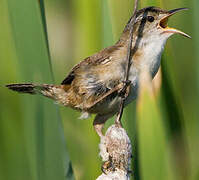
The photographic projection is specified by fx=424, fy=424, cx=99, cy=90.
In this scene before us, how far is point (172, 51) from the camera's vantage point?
184cm

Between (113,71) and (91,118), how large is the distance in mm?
377

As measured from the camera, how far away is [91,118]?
221 cm

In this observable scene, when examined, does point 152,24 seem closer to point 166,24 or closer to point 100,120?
point 166,24

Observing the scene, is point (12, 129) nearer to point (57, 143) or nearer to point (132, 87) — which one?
point (57, 143)

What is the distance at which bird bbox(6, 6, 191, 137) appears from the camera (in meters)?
1.91

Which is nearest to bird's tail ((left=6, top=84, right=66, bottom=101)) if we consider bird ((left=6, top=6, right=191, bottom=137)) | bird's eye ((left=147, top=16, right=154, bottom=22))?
bird ((left=6, top=6, right=191, bottom=137))

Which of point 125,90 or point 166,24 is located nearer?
point 125,90

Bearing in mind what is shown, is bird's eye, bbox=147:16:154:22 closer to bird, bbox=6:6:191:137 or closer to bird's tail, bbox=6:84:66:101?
bird, bbox=6:6:191:137

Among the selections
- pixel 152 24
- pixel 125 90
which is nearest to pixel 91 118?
pixel 125 90

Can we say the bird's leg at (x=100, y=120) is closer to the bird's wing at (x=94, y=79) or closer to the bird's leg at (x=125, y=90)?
the bird's wing at (x=94, y=79)

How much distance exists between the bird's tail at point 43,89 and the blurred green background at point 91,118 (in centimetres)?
4

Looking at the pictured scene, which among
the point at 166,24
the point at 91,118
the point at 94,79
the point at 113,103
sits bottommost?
the point at 91,118
